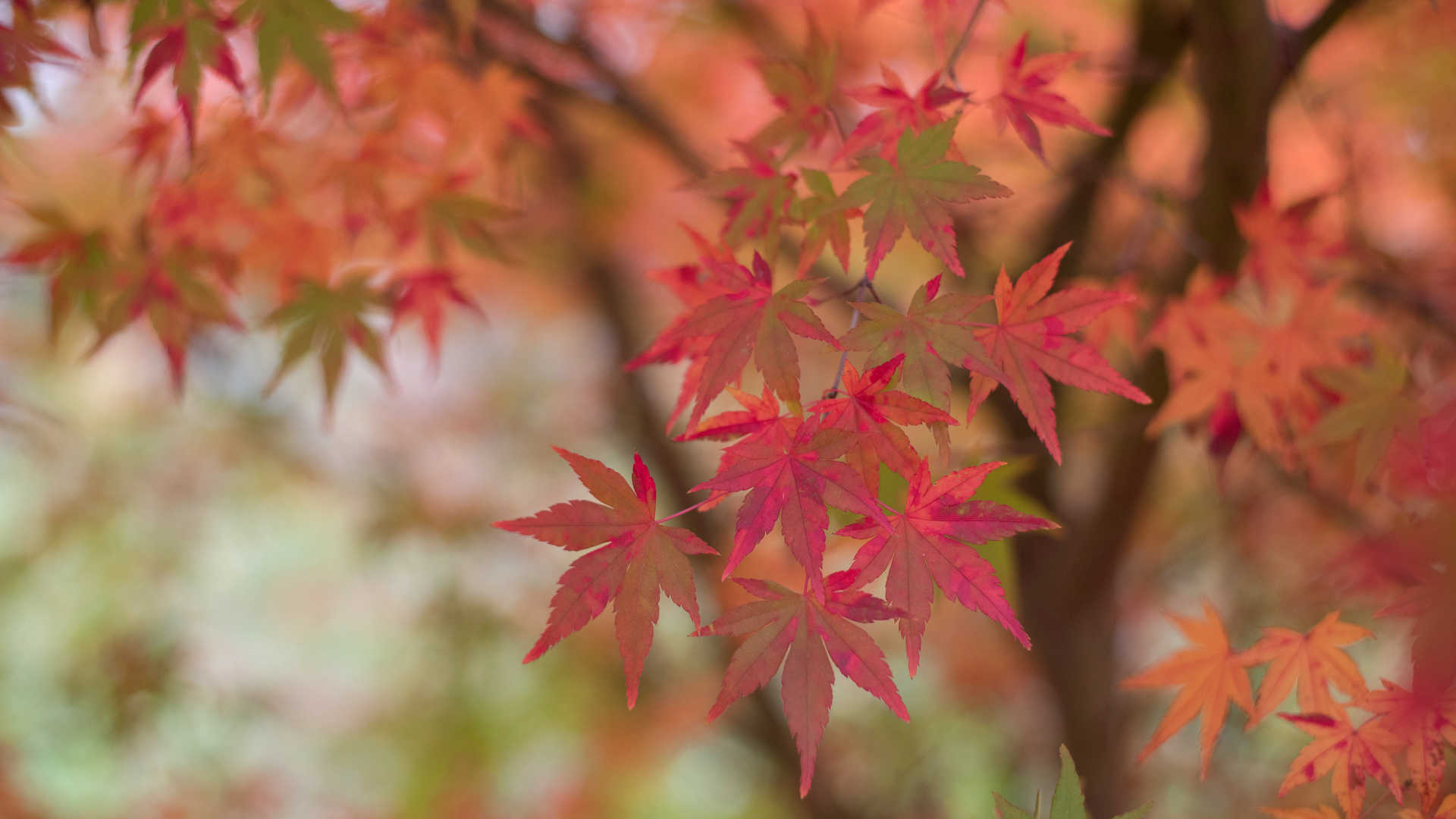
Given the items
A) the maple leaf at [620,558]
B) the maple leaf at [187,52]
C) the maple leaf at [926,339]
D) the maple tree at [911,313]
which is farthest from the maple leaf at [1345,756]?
the maple leaf at [187,52]

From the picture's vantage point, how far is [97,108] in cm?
302

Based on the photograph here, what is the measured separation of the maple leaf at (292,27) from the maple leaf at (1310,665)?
1093 millimetres

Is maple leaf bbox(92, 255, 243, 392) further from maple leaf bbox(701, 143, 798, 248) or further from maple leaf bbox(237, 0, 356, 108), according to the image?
maple leaf bbox(701, 143, 798, 248)

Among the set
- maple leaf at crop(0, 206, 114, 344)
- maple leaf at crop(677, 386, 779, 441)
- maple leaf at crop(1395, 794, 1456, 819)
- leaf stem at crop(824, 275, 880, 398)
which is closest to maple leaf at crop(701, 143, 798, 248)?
leaf stem at crop(824, 275, 880, 398)

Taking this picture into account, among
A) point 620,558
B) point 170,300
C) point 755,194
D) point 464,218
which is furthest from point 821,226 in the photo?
point 170,300

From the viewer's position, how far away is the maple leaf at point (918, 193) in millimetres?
642

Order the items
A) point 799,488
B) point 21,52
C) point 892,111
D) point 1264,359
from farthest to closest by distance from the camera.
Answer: point 1264,359 < point 21,52 < point 892,111 < point 799,488

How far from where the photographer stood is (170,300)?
1117 millimetres

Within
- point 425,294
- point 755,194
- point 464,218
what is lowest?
point 425,294

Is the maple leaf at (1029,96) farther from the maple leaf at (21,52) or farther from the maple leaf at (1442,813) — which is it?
the maple leaf at (21,52)

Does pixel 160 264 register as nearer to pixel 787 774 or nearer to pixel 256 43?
pixel 256 43

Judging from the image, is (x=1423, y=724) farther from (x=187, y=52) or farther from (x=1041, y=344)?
(x=187, y=52)

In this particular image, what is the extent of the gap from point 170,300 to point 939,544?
3.41 feet

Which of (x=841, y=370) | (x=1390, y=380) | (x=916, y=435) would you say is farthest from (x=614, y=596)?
(x=916, y=435)
